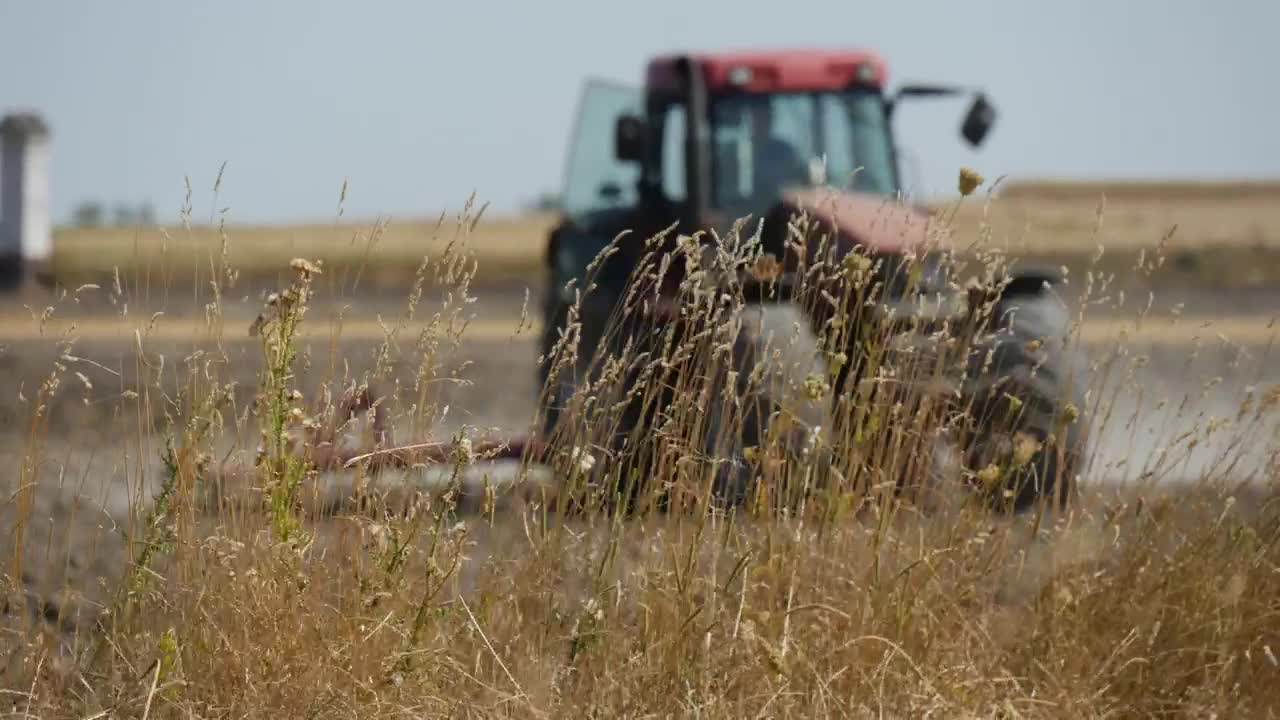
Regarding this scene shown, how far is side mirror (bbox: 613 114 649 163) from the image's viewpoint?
20.4 feet

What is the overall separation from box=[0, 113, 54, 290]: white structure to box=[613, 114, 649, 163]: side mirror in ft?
46.3

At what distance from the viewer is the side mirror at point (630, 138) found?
20.4 feet

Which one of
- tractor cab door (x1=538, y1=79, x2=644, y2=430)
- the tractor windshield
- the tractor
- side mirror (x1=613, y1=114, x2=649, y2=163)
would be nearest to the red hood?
the tractor

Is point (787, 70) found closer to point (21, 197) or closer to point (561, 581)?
point (561, 581)

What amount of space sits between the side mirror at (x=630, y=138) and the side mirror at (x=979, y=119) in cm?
123

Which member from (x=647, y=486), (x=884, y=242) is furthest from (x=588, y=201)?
Answer: (x=647, y=486)

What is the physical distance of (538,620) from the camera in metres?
3.31

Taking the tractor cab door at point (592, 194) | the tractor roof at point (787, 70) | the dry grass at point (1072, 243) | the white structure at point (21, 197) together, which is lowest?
the dry grass at point (1072, 243)

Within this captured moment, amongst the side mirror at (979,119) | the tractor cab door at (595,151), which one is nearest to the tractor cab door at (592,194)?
the tractor cab door at (595,151)

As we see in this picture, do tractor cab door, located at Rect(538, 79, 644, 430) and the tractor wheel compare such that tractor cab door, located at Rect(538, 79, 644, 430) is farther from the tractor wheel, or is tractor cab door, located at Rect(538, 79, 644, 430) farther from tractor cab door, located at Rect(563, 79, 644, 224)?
the tractor wheel

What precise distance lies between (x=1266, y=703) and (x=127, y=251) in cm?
2782

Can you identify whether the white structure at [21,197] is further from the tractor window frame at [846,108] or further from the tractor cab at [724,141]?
the tractor window frame at [846,108]

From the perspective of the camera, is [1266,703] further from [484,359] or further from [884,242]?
[484,359]

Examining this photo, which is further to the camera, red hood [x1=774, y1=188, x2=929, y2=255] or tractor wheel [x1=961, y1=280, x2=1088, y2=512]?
red hood [x1=774, y1=188, x2=929, y2=255]
